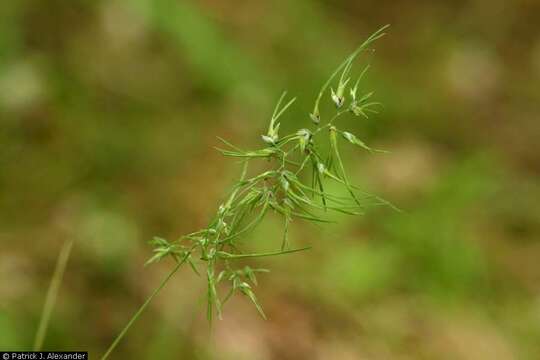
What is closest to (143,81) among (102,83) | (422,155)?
(102,83)

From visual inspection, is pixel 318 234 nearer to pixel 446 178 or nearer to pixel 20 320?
pixel 446 178

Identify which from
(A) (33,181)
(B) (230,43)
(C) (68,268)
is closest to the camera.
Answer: (C) (68,268)

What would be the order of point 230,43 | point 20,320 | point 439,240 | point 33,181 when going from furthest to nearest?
1. point 230,43
2. point 439,240
3. point 33,181
4. point 20,320

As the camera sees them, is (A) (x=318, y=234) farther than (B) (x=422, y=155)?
No

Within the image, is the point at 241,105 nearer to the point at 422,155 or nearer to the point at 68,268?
the point at 422,155

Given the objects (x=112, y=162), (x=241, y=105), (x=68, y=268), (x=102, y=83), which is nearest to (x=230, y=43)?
(x=241, y=105)

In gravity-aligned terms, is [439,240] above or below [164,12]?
below

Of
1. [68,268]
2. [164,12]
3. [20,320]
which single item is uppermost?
[164,12]
